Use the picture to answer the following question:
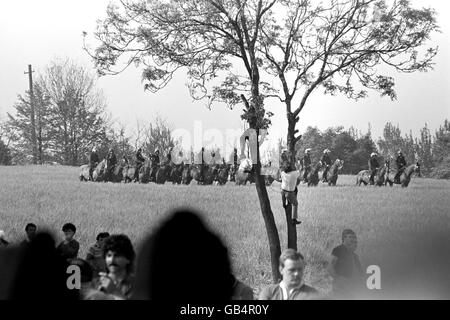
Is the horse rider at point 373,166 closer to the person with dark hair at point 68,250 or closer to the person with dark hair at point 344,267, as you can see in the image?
the person with dark hair at point 344,267

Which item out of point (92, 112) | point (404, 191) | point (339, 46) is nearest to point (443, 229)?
point (404, 191)

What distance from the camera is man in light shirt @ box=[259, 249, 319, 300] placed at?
4.13 meters

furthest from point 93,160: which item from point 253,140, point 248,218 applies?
point 253,140

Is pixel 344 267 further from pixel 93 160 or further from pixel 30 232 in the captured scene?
pixel 93 160

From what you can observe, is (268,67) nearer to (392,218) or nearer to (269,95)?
(269,95)

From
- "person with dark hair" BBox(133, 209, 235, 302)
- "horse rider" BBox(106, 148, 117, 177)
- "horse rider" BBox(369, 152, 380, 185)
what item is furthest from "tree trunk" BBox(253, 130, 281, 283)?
"horse rider" BBox(369, 152, 380, 185)

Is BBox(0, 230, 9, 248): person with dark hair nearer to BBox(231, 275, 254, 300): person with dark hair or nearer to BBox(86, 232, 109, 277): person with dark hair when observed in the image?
BBox(86, 232, 109, 277): person with dark hair

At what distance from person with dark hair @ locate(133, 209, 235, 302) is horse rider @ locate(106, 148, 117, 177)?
1.66 m

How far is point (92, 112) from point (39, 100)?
67cm

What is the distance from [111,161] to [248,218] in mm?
1942

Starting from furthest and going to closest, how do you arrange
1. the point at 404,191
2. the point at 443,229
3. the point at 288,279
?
the point at 404,191 < the point at 443,229 < the point at 288,279

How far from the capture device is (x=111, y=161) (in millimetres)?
8195

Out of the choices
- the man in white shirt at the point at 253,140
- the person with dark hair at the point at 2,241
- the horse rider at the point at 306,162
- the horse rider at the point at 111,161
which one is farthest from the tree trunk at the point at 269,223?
the person with dark hair at the point at 2,241
